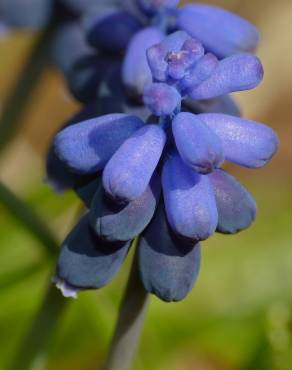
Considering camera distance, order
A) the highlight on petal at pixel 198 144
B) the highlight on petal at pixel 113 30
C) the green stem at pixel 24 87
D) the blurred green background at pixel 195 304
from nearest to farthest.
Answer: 1. the highlight on petal at pixel 198 144
2. the highlight on petal at pixel 113 30
3. the green stem at pixel 24 87
4. the blurred green background at pixel 195 304

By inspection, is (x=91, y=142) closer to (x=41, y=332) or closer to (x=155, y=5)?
(x=155, y=5)

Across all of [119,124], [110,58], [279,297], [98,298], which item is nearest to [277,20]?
[279,297]

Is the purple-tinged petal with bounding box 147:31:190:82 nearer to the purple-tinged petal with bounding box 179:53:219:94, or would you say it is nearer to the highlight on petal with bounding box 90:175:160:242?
the purple-tinged petal with bounding box 179:53:219:94

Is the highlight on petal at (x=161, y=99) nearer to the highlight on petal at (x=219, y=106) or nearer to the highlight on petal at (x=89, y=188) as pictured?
the highlight on petal at (x=89, y=188)

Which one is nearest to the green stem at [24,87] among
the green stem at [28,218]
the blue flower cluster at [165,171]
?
the green stem at [28,218]

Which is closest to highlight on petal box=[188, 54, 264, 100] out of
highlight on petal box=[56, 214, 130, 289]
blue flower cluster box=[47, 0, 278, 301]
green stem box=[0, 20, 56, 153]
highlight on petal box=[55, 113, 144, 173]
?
blue flower cluster box=[47, 0, 278, 301]
